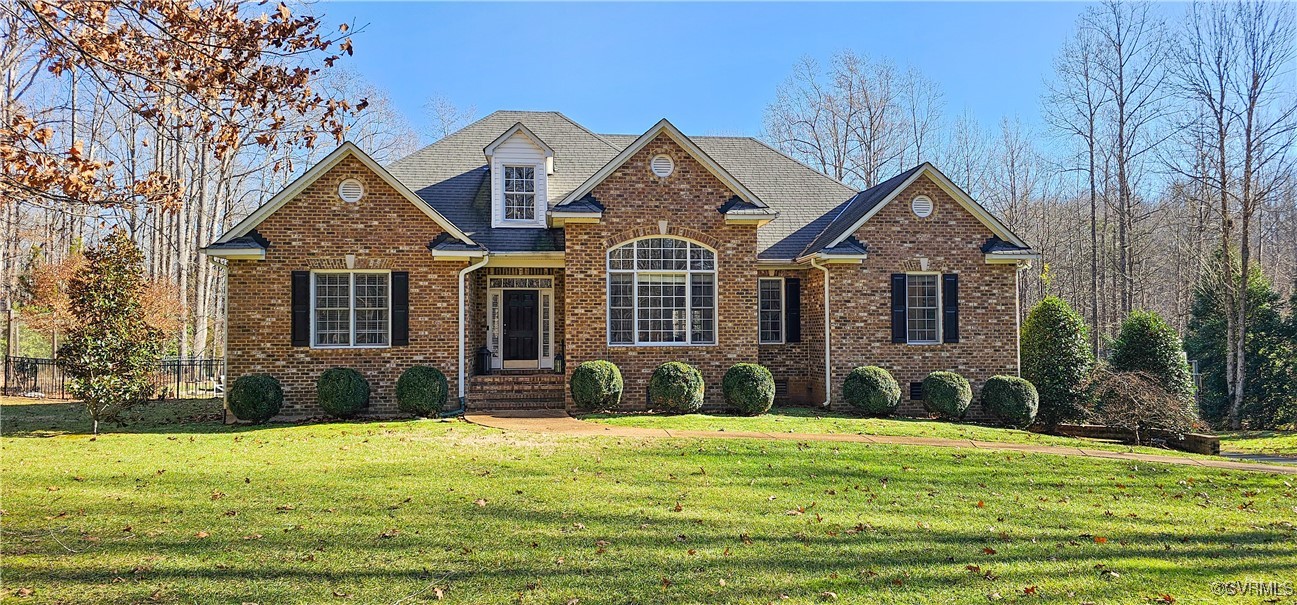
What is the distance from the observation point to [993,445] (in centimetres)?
1186

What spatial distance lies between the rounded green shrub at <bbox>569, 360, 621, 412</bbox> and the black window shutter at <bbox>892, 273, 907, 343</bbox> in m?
6.68

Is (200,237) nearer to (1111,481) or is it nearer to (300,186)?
(300,186)

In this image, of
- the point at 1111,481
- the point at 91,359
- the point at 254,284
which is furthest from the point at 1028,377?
the point at 91,359

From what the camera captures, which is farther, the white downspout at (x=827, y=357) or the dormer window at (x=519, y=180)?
the dormer window at (x=519, y=180)

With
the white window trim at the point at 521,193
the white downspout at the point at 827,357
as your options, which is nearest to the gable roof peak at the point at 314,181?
the white window trim at the point at 521,193

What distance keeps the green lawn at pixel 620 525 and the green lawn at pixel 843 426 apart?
7.25ft

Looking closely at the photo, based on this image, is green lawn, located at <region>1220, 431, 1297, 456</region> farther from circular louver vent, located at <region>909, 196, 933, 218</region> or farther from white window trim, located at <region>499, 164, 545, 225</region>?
white window trim, located at <region>499, 164, 545, 225</region>

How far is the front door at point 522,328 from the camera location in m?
17.0

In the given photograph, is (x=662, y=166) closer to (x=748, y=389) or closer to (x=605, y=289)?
(x=605, y=289)

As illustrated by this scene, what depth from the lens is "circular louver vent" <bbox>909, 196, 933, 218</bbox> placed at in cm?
1630

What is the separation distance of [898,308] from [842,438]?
5362 millimetres

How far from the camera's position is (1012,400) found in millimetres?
15125

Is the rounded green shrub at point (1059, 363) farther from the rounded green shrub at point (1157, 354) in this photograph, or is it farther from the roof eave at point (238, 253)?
the roof eave at point (238, 253)

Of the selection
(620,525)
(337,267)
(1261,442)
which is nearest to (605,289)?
(337,267)
